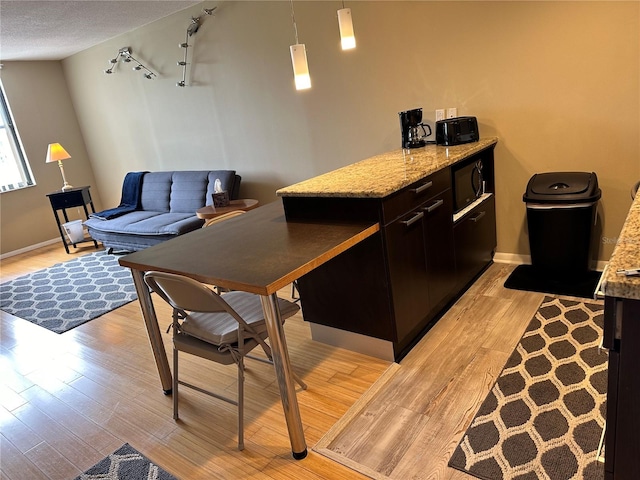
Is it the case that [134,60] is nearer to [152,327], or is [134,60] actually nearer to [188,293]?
[152,327]

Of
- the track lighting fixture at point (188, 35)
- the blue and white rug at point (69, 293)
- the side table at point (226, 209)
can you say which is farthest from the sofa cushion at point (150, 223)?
the track lighting fixture at point (188, 35)

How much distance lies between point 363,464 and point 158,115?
4778 mm

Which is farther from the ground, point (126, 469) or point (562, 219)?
point (562, 219)

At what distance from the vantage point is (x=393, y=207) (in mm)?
2195

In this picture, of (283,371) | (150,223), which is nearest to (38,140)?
(150,223)

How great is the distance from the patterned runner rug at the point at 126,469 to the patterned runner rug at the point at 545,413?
→ 1201mm

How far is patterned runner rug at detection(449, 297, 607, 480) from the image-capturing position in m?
1.65

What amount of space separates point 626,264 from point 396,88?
2748 millimetres

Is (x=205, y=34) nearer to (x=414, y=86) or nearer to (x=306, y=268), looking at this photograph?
(x=414, y=86)

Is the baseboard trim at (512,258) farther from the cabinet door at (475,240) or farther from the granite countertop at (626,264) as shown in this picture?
the granite countertop at (626,264)

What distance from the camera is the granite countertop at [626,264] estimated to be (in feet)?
3.09

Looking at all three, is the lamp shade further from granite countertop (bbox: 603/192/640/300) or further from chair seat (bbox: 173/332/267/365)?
granite countertop (bbox: 603/192/640/300)

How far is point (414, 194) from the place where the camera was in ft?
7.73

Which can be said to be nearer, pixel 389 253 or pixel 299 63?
pixel 389 253
